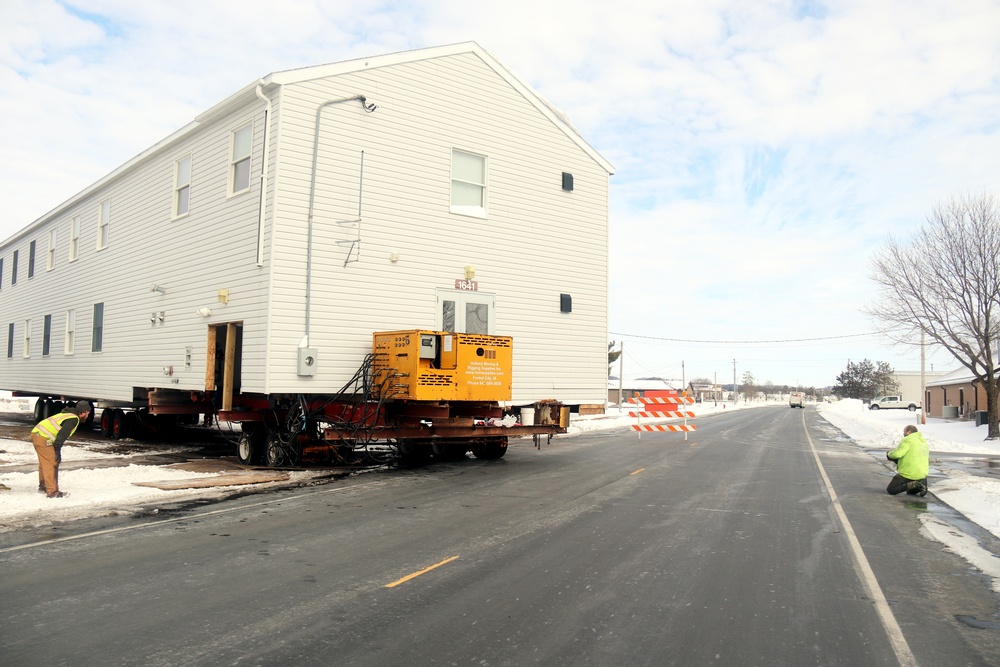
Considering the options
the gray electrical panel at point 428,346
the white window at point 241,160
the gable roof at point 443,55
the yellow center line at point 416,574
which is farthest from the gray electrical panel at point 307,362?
the yellow center line at point 416,574

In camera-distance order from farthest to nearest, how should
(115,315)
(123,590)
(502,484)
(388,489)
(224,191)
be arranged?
(115,315) < (224,191) < (502,484) < (388,489) < (123,590)

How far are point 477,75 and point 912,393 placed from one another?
112 m

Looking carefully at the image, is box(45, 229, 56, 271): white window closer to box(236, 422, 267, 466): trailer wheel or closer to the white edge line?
box(236, 422, 267, 466): trailer wheel

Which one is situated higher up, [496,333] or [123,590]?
[496,333]

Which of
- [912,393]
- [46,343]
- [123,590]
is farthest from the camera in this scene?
[912,393]

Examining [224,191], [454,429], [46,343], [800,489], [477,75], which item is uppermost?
[477,75]

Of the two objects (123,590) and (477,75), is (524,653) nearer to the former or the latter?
(123,590)

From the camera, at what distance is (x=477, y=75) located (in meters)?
16.7

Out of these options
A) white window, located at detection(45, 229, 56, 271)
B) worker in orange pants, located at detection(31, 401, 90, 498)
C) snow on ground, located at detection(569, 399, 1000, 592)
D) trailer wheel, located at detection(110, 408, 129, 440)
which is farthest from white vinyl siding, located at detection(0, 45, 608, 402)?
snow on ground, located at detection(569, 399, 1000, 592)

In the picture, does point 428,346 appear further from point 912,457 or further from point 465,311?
point 912,457

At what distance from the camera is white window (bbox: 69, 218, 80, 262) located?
74.8 ft

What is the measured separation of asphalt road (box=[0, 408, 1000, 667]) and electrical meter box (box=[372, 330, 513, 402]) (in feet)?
8.36

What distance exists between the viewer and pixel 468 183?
16.4m

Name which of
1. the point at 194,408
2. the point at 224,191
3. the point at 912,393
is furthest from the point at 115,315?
the point at 912,393
